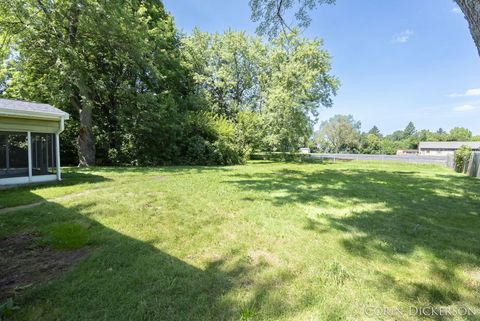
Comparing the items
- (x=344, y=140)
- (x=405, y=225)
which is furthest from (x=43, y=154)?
(x=344, y=140)

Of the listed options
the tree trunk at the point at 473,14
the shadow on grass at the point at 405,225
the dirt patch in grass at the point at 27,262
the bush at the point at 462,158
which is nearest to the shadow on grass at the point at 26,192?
the dirt patch in grass at the point at 27,262

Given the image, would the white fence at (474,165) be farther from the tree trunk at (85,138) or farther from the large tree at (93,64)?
the tree trunk at (85,138)

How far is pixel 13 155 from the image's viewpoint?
295 inches

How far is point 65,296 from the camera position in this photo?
2.29 m

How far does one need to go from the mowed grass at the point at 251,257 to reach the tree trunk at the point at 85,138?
8.08m

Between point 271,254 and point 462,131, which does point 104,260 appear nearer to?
point 271,254

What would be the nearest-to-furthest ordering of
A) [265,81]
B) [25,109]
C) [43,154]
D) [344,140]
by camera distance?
[25,109] → [43,154] → [265,81] → [344,140]

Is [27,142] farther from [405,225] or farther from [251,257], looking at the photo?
[405,225]

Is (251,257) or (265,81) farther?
(265,81)

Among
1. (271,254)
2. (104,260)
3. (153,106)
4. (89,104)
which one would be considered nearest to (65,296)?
(104,260)

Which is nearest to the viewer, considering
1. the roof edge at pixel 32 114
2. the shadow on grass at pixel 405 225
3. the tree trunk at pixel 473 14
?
the tree trunk at pixel 473 14

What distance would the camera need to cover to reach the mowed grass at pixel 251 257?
7.21ft

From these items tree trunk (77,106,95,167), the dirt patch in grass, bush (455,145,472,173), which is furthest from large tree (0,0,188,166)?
bush (455,145,472,173)

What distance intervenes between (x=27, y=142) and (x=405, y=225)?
A: 9.94 meters
